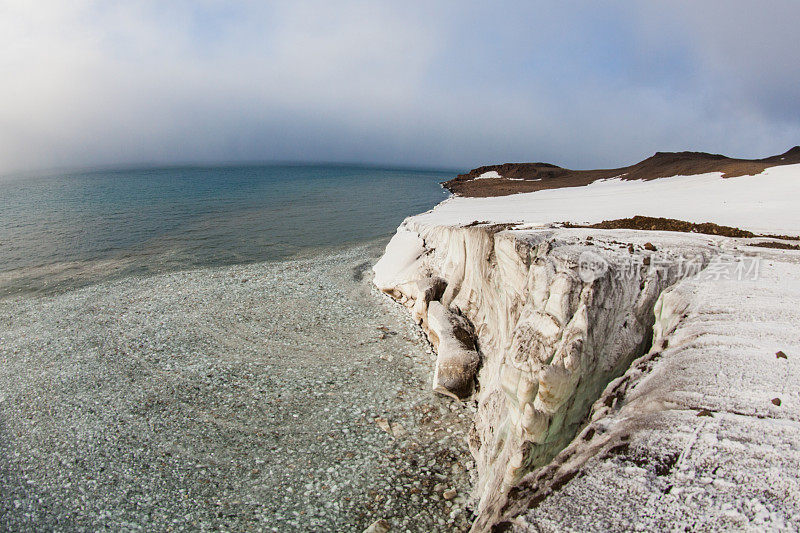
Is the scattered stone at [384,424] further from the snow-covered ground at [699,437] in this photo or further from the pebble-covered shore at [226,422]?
the snow-covered ground at [699,437]

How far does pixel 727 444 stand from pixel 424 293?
12409 millimetres

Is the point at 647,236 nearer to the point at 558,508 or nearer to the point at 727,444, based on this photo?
the point at 727,444

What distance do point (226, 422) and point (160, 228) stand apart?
35943 millimetres

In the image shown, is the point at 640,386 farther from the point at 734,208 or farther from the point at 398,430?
the point at 734,208

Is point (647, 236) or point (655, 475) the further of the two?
point (647, 236)

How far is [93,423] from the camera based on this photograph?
11281 millimetres

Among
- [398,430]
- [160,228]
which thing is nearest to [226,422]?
[398,430]

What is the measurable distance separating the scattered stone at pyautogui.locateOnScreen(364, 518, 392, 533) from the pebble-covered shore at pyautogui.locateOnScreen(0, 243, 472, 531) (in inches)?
6.8

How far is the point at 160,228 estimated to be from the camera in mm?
40500

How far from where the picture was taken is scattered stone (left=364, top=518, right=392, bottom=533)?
317 inches

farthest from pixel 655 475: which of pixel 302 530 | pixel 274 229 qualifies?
pixel 274 229

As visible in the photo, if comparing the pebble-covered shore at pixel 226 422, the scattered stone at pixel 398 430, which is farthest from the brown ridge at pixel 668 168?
the scattered stone at pixel 398 430

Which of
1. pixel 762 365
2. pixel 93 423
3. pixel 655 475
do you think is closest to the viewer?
pixel 655 475

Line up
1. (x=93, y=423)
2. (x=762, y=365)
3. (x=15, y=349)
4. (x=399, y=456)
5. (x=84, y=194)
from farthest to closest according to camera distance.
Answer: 1. (x=84, y=194)
2. (x=15, y=349)
3. (x=93, y=423)
4. (x=399, y=456)
5. (x=762, y=365)
